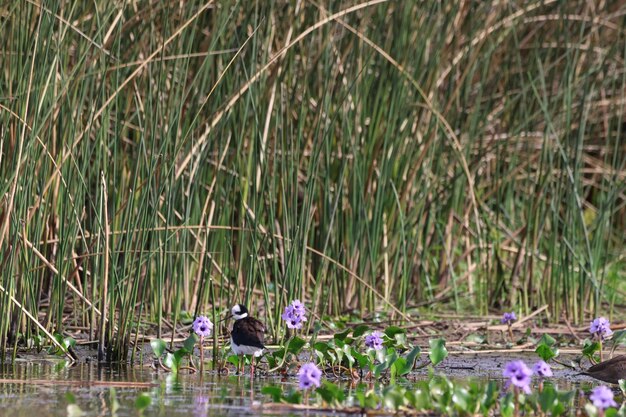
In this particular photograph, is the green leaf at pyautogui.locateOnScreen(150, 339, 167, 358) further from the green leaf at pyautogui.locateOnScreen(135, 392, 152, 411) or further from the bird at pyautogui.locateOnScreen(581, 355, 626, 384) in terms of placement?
the bird at pyautogui.locateOnScreen(581, 355, 626, 384)

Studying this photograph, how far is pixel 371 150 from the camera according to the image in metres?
6.89

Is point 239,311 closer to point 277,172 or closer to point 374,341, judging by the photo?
point 374,341

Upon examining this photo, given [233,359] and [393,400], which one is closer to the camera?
[393,400]

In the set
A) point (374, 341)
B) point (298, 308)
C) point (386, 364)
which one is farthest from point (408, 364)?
point (298, 308)

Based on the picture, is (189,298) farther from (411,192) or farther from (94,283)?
(411,192)

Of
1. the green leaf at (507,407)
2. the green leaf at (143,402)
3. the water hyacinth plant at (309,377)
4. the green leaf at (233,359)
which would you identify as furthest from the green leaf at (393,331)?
the green leaf at (143,402)

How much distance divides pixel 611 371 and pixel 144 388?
192 centimetres

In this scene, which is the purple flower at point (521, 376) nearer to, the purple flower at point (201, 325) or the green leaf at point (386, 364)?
the green leaf at point (386, 364)

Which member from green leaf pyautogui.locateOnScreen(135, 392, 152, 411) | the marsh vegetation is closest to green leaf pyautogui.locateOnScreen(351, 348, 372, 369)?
the marsh vegetation

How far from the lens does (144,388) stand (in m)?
4.36

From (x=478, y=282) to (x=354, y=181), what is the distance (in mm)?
1192

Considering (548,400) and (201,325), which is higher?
(201,325)

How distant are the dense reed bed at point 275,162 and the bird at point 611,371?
4.52 feet

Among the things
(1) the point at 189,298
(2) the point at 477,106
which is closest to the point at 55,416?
(1) the point at 189,298
